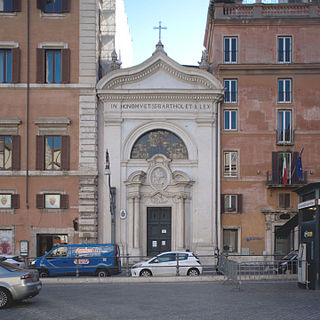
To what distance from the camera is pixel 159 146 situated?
117 feet

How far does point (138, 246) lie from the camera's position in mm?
34094

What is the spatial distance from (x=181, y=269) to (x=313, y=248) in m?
8.06

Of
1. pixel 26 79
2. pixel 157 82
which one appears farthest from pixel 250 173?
pixel 26 79

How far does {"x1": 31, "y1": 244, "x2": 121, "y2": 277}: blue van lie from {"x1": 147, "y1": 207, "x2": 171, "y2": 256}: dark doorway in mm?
7490

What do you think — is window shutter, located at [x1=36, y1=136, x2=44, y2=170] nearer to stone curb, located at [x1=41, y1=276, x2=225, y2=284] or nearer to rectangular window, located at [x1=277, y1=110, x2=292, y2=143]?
stone curb, located at [x1=41, y1=276, x2=225, y2=284]

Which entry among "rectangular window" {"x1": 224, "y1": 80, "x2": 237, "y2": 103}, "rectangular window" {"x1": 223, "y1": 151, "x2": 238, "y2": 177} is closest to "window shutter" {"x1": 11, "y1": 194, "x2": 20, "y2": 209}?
"rectangular window" {"x1": 223, "y1": 151, "x2": 238, "y2": 177}

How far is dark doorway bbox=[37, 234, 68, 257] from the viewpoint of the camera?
34.4 meters

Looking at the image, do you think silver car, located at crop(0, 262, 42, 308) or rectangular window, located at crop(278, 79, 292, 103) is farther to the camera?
rectangular window, located at crop(278, 79, 292, 103)

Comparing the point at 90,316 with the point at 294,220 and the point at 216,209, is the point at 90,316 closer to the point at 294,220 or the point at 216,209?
the point at 294,220

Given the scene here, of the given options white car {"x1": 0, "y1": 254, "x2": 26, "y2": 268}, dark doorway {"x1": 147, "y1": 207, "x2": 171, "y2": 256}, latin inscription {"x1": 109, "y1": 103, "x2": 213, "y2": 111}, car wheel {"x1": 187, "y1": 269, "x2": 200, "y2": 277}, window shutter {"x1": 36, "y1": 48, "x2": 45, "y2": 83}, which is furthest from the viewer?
latin inscription {"x1": 109, "y1": 103, "x2": 213, "y2": 111}

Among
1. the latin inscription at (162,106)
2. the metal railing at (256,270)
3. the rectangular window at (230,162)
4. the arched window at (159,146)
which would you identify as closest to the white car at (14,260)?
the arched window at (159,146)

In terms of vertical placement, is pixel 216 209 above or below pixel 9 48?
below

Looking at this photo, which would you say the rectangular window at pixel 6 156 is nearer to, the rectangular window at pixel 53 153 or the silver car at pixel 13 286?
the rectangular window at pixel 53 153

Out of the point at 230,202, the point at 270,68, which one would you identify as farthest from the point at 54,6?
the point at 230,202
